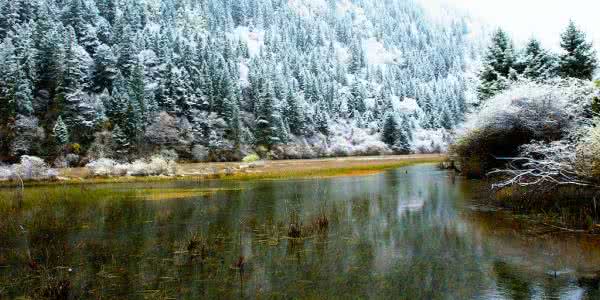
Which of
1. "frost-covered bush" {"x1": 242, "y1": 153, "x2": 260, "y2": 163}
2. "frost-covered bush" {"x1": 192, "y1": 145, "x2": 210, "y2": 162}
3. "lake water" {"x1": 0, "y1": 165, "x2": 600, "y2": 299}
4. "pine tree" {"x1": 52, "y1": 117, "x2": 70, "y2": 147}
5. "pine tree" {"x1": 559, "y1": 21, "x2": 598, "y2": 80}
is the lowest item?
"lake water" {"x1": 0, "y1": 165, "x2": 600, "y2": 299}

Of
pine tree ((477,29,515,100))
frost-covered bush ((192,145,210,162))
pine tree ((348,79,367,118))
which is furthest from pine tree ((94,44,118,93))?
pine tree ((348,79,367,118))

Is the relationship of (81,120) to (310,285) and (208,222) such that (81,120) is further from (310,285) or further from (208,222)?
(310,285)

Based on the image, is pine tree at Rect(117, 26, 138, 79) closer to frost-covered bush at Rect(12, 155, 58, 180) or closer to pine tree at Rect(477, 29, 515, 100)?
frost-covered bush at Rect(12, 155, 58, 180)

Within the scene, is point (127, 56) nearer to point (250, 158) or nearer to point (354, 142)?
point (250, 158)

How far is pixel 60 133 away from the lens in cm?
6519

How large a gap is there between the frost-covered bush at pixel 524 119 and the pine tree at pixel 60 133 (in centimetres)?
5467

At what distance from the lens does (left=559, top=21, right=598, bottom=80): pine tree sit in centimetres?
3597

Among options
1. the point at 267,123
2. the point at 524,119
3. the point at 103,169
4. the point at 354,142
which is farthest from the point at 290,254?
the point at 354,142

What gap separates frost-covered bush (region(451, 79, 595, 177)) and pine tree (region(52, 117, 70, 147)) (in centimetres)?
5467

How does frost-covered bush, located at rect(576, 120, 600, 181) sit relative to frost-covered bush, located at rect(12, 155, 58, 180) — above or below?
above


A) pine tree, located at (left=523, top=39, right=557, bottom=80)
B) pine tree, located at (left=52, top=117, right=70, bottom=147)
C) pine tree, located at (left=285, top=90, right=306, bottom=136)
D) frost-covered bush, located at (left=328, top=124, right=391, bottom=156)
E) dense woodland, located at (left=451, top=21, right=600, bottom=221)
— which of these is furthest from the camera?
frost-covered bush, located at (left=328, top=124, right=391, bottom=156)

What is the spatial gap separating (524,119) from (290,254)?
68.5 feet

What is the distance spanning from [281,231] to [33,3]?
95.8 m

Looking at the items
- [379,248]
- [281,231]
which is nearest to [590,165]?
[379,248]
